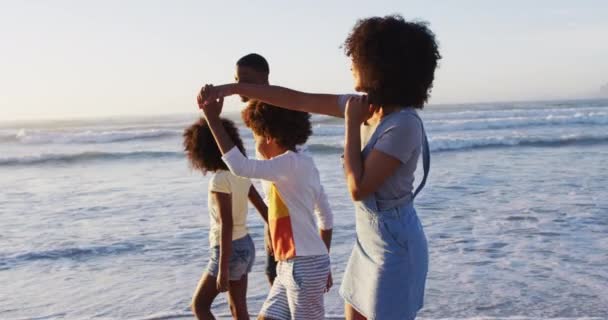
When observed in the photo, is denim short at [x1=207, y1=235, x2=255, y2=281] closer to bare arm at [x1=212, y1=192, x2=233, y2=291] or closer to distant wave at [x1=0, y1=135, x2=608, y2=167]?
bare arm at [x1=212, y1=192, x2=233, y2=291]

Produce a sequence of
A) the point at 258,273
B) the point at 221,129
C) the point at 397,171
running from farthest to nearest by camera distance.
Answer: the point at 258,273, the point at 221,129, the point at 397,171

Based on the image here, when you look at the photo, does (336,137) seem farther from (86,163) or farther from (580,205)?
(580,205)

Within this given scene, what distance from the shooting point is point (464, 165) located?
16.0 m

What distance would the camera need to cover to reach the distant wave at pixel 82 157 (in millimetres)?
20938

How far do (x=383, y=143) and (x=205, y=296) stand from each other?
5.95 feet

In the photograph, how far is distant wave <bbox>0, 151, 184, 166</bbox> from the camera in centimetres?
2094

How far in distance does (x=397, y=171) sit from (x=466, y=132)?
85.6 feet

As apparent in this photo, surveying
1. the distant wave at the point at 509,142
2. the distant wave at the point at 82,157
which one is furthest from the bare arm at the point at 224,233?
the distant wave at the point at 509,142

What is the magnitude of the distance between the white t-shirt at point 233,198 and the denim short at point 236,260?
0.11ft

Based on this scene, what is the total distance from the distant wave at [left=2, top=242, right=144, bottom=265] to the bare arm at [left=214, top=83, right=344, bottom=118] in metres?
5.31

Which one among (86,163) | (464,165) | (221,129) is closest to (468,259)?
(221,129)

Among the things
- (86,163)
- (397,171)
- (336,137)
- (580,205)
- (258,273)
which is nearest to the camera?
(397,171)

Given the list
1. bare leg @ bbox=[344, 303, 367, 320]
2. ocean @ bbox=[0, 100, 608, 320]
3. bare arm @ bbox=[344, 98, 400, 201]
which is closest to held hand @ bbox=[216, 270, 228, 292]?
bare leg @ bbox=[344, 303, 367, 320]

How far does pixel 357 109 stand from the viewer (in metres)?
2.36
